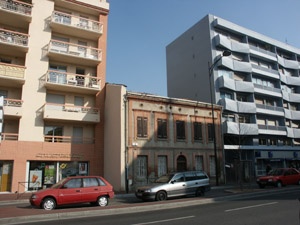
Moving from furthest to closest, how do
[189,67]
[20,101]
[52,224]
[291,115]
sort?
[291,115]
[189,67]
[20,101]
[52,224]

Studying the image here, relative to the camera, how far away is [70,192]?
14.1m

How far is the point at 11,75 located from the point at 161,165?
15163 mm

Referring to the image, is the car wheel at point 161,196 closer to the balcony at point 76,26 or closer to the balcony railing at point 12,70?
the balcony railing at point 12,70

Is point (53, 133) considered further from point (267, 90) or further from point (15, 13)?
point (267, 90)

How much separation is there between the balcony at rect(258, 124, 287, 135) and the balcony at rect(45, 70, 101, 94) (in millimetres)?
25507

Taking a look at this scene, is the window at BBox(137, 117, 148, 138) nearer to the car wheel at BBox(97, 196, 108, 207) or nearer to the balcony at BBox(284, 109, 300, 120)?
the car wheel at BBox(97, 196, 108, 207)

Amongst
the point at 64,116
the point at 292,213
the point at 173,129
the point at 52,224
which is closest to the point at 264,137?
the point at 173,129

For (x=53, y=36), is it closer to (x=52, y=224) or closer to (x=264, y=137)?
(x=52, y=224)

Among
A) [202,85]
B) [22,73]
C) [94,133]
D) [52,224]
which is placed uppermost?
[202,85]

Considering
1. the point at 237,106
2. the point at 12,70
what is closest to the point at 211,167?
the point at 237,106

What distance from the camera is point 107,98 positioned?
26.5 metres

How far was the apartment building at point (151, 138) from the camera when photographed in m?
24.0

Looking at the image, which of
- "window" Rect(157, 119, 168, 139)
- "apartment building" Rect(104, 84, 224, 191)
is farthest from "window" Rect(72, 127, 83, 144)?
"window" Rect(157, 119, 168, 139)

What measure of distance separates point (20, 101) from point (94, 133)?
6.97m
